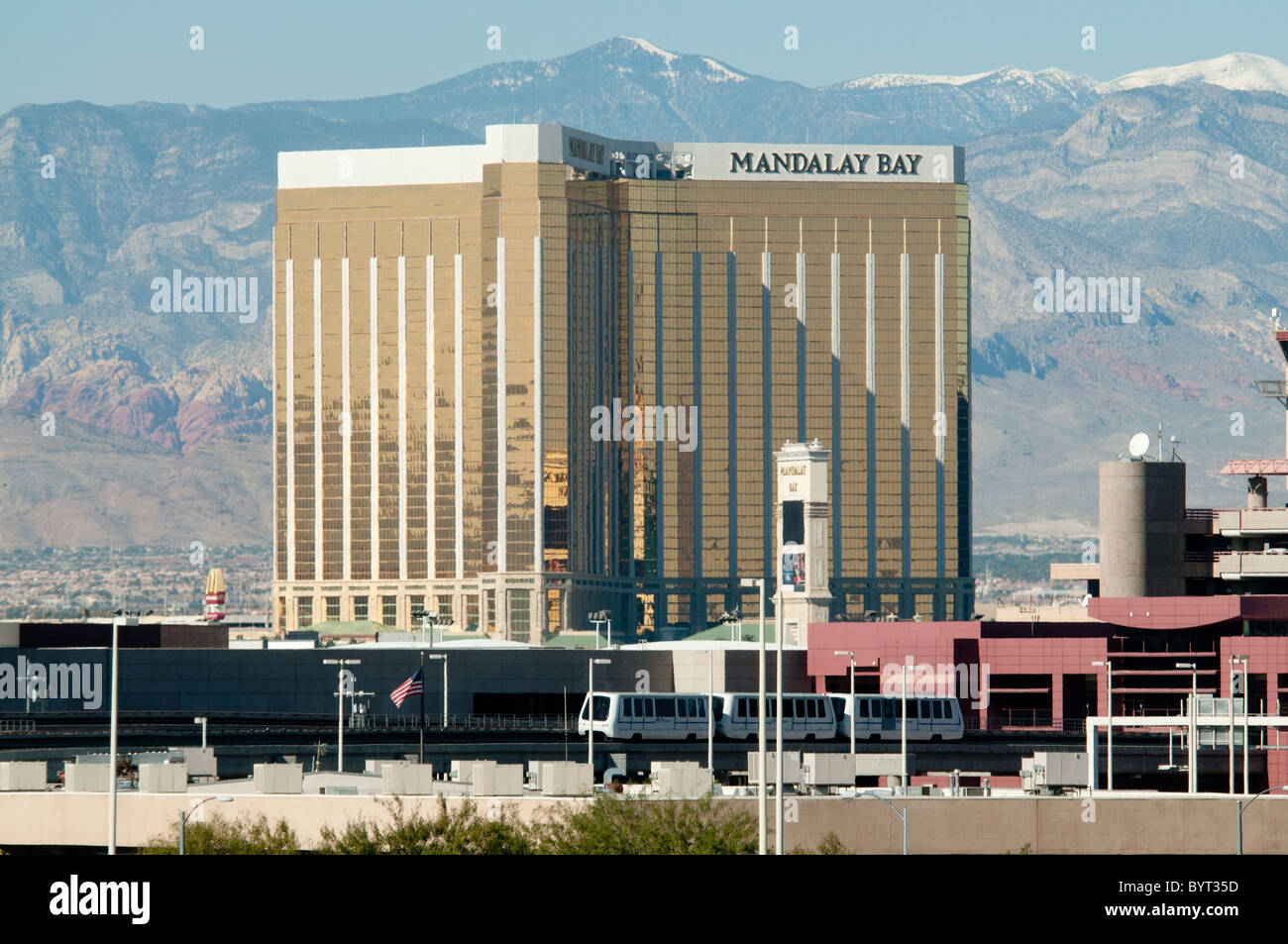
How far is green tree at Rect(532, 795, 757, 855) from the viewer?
278 ft

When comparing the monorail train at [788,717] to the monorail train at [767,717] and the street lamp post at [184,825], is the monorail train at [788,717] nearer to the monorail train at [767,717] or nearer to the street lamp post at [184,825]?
the monorail train at [767,717]

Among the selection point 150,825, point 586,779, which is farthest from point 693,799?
point 150,825

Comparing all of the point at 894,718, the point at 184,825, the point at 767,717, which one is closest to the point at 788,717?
the point at 767,717

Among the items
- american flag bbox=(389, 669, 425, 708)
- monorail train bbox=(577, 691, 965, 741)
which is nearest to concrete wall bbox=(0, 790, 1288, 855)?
american flag bbox=(389, 669, 425, 708)

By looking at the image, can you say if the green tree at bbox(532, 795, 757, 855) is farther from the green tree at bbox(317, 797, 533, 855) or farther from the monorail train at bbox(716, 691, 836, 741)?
the monorail train at bbox(716, 691, 836, 741)

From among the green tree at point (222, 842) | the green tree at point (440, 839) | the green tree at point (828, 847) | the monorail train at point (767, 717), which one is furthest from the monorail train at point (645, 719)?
the green tree at point (440, 839)

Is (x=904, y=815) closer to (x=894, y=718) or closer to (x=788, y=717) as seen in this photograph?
(x=788, y=717)

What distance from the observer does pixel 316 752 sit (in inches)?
6225
